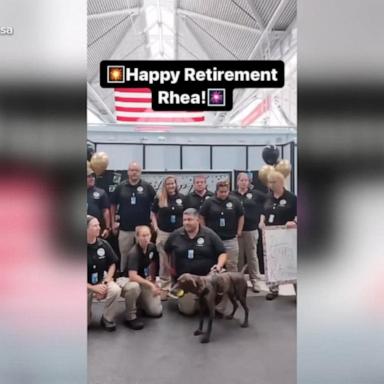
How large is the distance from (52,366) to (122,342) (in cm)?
30

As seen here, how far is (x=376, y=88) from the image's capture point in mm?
1519

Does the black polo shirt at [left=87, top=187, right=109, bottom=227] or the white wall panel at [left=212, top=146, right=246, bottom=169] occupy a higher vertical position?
the white wall panel at [left=212, top=146, right=246, bottom=169]

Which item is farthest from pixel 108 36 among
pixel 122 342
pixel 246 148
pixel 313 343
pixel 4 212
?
pixel 313 343

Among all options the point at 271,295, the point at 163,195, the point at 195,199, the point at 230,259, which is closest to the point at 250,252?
the point at 230,259

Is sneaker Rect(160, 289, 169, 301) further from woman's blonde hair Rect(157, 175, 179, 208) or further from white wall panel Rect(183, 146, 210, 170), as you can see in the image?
white wall panel Rect(183, 146, 210, 170)

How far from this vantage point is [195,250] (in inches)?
59.5

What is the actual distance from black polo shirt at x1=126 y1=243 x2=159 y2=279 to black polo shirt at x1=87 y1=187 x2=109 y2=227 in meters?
0.16

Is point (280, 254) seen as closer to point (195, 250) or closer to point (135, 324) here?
point (195, 250)

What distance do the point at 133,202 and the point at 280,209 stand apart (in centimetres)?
57

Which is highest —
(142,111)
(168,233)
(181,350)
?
(142,111)

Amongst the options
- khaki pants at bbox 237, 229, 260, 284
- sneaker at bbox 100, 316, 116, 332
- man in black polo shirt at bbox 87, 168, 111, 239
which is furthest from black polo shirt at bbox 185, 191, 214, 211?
sneaker at bbox 100, 316, 116, 332

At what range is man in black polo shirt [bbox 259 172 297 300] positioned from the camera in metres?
1.50

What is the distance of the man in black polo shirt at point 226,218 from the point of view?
4.92 feet

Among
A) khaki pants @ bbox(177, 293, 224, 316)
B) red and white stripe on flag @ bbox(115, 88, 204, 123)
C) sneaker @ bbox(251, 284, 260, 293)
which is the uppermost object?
red and white stripe on flag @ bbox(115, 88, 204, 123)
